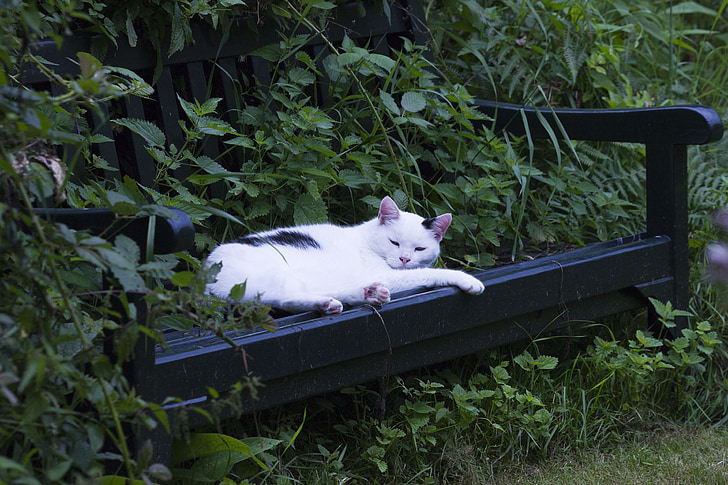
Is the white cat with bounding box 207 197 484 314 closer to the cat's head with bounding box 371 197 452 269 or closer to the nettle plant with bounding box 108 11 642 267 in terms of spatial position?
the cat's head with bounding box 371 197 452 269

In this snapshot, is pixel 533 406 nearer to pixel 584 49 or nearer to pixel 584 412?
pixel 584 412

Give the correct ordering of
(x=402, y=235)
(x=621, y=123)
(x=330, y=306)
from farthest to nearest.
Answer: (x=621, y=123) < (x=402, y=235) < (x=330, y=306)

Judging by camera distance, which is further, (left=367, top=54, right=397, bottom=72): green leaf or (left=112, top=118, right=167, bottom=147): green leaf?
(left=367, top=54, right=397, bottom=72): green leaf

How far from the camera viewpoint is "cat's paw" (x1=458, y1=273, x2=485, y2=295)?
1.82 meters

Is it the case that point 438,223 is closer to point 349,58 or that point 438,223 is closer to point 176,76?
point 349,58

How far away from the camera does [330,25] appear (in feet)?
8.13

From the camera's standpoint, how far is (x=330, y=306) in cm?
166

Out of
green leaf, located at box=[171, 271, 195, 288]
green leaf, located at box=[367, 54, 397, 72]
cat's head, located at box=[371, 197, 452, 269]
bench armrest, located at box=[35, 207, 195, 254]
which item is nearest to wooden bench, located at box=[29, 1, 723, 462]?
bench armrest, located at box=[35, 207, 195, 254]

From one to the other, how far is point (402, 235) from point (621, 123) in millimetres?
875

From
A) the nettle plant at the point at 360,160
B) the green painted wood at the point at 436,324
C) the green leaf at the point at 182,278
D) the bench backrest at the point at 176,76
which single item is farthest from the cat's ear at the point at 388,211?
the green leaf at the point at 182,278

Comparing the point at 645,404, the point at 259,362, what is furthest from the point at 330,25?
the point at 645,404

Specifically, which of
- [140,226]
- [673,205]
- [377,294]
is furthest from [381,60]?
[140,226]

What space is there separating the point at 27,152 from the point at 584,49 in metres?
2.42

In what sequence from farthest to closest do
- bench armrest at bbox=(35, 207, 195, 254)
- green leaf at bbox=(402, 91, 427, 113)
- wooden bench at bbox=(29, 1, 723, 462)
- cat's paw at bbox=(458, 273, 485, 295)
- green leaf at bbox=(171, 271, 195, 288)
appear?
green leaf at bbox=(402, 91, 427, 113)
cat's paw at bbox=(458, 273, 485, 295)
wooden bench at bbox=(29, 1, 723, 462)
bench armrest at bbox=(35, 207, 195, 254)
green leaf at bbox=(171, 271, 195, 288)
